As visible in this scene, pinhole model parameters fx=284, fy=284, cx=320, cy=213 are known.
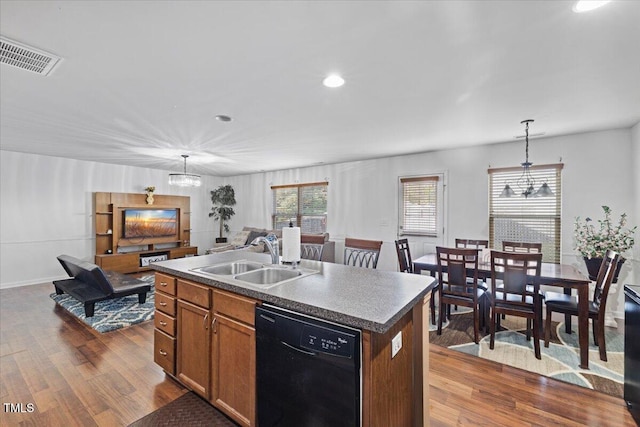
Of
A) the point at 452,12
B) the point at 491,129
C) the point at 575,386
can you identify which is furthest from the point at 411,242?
the point at 452,12

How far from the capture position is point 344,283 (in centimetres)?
191

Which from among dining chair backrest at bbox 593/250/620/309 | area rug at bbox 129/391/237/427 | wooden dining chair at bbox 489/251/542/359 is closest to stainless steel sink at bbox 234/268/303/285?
area rug at bbox 129/391/237/427

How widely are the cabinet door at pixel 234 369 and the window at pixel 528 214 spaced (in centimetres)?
414

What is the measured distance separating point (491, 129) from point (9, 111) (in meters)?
5.62

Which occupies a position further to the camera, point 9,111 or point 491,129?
point 491,129

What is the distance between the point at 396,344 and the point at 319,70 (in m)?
1.98

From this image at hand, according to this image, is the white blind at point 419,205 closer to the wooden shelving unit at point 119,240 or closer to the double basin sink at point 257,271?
the double basin sink at point 257,271

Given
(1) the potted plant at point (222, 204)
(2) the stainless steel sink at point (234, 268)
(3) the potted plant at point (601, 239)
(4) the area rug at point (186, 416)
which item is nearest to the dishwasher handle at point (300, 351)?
(4) the area rug at point (186, 416)

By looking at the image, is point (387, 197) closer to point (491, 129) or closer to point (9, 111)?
point (491, 129)

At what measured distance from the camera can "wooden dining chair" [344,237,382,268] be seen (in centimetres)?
454

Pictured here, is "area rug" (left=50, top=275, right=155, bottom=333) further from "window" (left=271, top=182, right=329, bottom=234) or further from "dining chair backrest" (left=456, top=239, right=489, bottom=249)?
"dining chair backrest" (left=456, top=239, right=489, bottom=249)

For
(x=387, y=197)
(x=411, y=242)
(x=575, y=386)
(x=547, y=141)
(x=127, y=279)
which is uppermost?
(x=547, y=141)

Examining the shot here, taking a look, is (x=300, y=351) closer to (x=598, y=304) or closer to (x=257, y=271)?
(x=257, y=271)

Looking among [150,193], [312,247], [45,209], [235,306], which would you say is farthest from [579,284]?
[45,209]
